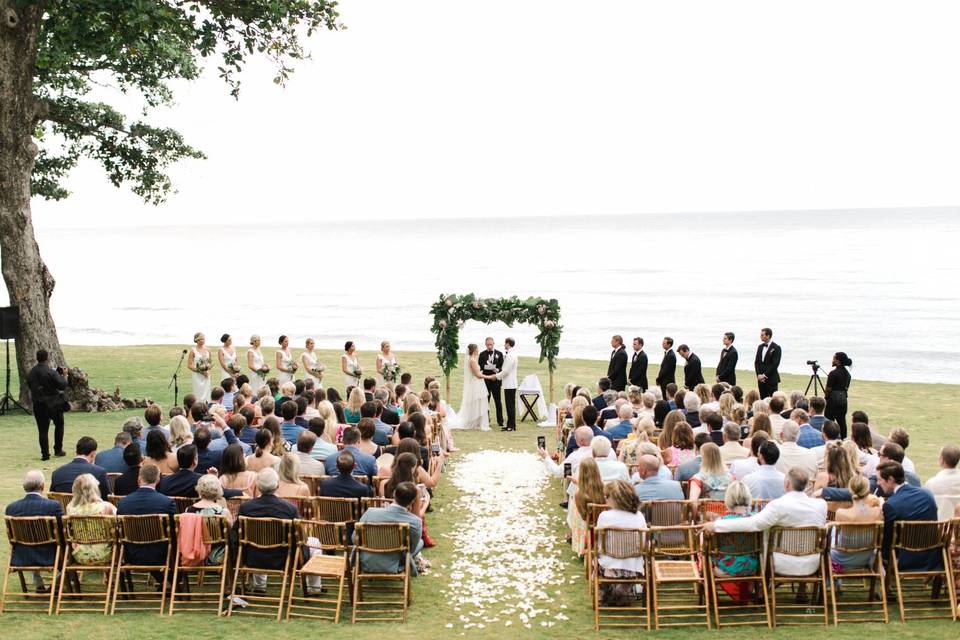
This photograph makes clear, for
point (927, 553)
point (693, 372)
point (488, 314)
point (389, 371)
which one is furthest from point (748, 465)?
point (488, 314)

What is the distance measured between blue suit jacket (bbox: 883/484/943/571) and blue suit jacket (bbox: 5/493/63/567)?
292 inches

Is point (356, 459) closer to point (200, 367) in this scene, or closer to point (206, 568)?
point (206, 568)

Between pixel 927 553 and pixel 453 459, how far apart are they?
7.91m

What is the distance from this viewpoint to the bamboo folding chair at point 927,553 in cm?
770

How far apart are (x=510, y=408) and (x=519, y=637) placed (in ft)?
32.7

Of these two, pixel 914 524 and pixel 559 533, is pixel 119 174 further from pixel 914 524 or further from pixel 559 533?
pixel 914 524

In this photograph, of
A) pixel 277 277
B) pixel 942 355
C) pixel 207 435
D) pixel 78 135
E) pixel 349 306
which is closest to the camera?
pixel 207 435

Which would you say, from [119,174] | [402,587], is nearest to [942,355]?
[119,174]

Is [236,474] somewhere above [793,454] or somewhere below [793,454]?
below

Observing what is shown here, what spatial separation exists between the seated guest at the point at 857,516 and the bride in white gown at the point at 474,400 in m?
9.71

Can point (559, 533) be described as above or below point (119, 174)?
below

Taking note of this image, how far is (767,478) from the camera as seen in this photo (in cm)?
865

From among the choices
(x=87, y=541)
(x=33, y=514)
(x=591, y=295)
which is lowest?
(x=87, y=541)

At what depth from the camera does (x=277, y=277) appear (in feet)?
317
